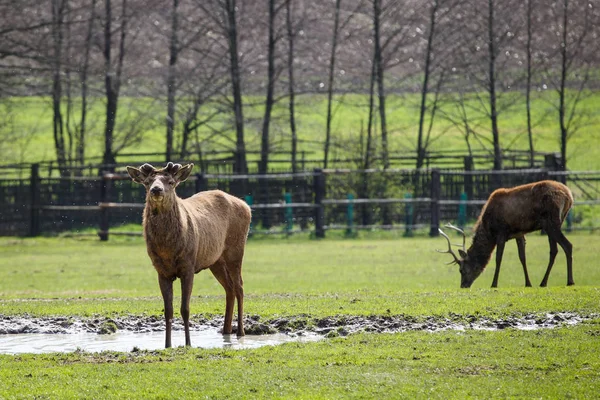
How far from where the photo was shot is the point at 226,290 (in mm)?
12539

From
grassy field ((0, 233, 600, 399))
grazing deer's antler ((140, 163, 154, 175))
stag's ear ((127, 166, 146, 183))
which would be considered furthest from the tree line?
grazing deer's antler ((140, 163, 154, 175))

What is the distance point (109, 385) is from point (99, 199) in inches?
918

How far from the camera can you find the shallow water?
1134 centimetres

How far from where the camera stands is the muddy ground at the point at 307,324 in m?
12.1

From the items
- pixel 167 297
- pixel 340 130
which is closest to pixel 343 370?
pixel 167 297

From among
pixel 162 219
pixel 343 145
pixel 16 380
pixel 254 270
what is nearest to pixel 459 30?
pixel 343 145

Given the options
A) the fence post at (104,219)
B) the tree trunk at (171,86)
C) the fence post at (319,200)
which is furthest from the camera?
the tree trunk at (171,86)

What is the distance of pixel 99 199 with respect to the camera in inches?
1238

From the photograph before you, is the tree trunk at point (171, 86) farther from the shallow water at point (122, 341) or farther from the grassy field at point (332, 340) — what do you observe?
the shallow water at point (122, 341)

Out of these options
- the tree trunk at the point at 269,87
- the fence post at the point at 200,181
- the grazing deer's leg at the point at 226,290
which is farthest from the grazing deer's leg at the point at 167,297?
the tree trunk at the point at 269,87

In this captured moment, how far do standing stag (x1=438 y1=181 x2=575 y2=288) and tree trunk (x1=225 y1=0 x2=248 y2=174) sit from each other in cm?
1633

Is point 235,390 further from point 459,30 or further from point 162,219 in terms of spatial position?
point 459,30

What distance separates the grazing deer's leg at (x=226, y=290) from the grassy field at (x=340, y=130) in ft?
79.0

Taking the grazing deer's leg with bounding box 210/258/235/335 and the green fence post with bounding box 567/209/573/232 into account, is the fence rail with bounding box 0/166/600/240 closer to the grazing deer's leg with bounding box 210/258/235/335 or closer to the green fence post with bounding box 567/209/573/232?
the green fence post with bounding box 567/209/573/232
